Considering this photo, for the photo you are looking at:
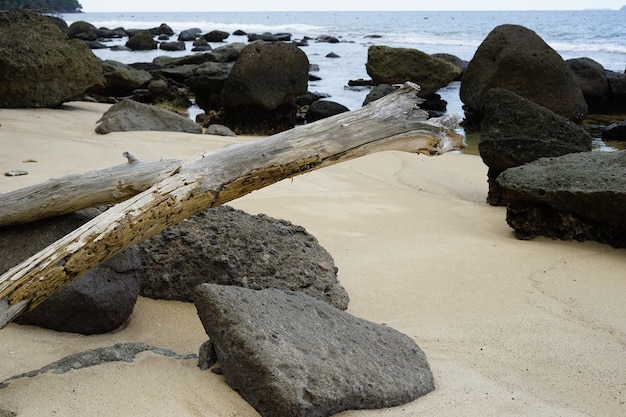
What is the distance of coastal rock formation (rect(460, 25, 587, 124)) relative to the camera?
12.9 metres

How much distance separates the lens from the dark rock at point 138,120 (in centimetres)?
1005

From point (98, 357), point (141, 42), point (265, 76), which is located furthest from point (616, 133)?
point (141, 42)

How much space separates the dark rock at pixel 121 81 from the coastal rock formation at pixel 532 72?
857 cm

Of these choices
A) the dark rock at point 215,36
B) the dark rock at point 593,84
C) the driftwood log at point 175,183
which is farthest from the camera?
the dark rock at point 215,36

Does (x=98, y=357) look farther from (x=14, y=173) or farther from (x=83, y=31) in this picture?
(x=83, y=31)

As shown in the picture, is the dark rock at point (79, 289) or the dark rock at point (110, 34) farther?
the dark rock at point (110, 34)

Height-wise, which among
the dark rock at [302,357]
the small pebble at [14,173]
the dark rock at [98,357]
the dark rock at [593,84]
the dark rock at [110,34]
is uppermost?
the dark rock at [302,357]

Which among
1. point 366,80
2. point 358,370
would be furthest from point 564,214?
point 366,80

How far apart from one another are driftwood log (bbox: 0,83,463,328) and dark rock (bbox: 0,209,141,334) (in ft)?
0.29

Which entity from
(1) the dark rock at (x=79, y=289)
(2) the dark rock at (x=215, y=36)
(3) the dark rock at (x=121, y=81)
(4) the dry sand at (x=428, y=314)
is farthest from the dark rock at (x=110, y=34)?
(1) the dark rock at (x=79, y=289)

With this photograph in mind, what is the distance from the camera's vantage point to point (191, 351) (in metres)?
3.30

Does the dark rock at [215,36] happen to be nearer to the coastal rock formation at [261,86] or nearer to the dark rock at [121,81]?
the dark rock at [121,81]

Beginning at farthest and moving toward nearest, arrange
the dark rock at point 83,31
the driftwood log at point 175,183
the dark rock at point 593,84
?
the dark rock at point 83,31 → the dark rock at point 593,84 → the driftwood log at point 175,183

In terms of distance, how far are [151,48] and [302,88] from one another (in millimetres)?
27967
